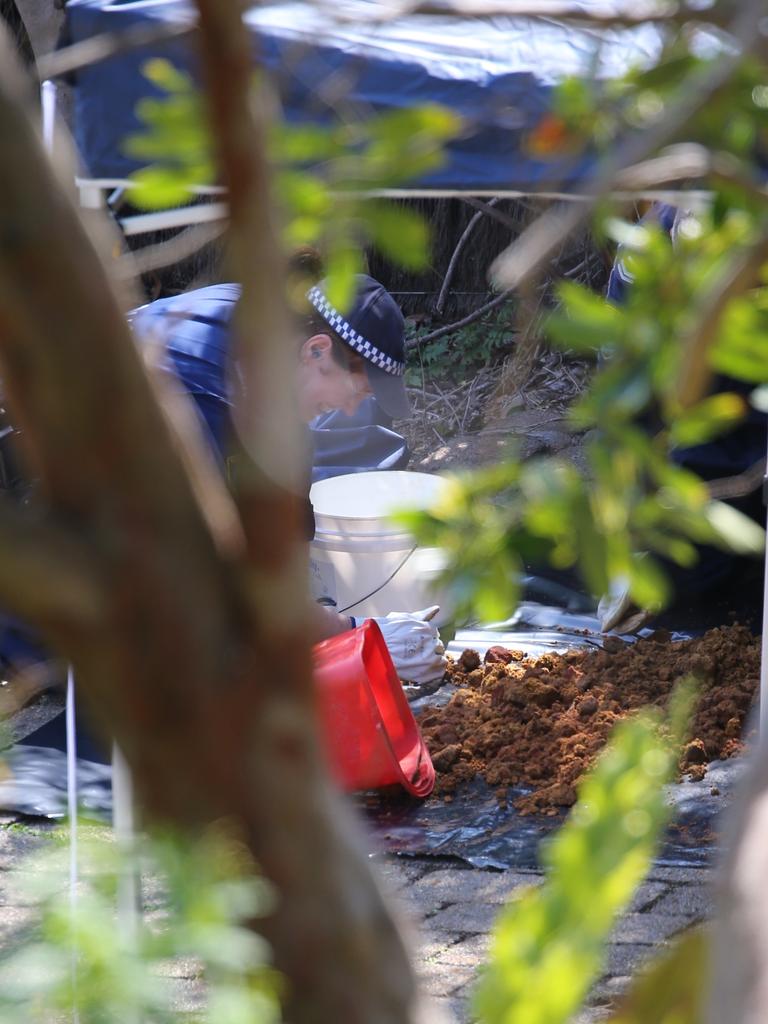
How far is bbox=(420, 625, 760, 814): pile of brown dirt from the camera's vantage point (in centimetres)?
331

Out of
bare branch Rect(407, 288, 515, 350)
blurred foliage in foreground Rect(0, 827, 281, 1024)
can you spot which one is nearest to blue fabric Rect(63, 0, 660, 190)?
blurred foliage in foreground Rect(0, 827, 281, 1024)

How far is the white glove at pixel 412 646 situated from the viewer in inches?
151

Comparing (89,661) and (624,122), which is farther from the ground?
(624,122)

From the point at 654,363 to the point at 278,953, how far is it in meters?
0.36

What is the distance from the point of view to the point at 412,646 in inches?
151

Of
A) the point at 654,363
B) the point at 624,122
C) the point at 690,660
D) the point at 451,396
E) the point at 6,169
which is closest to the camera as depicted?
the point at 6,169

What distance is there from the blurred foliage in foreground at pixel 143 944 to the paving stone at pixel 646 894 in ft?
7.52

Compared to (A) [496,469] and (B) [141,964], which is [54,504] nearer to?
(B) [141,964]

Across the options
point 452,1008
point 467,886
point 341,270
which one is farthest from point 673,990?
point 467,886

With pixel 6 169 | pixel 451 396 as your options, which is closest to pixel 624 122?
pixel 6 169

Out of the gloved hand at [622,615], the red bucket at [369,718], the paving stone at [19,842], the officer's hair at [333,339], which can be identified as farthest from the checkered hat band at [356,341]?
the paving stone at [19,842]

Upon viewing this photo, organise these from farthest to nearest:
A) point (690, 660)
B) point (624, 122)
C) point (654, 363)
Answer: point (690, 660)
point (624, 122)
point (654, 363)

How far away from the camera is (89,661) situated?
0.49 meters

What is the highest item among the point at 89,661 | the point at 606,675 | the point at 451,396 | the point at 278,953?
the point at 89,661
